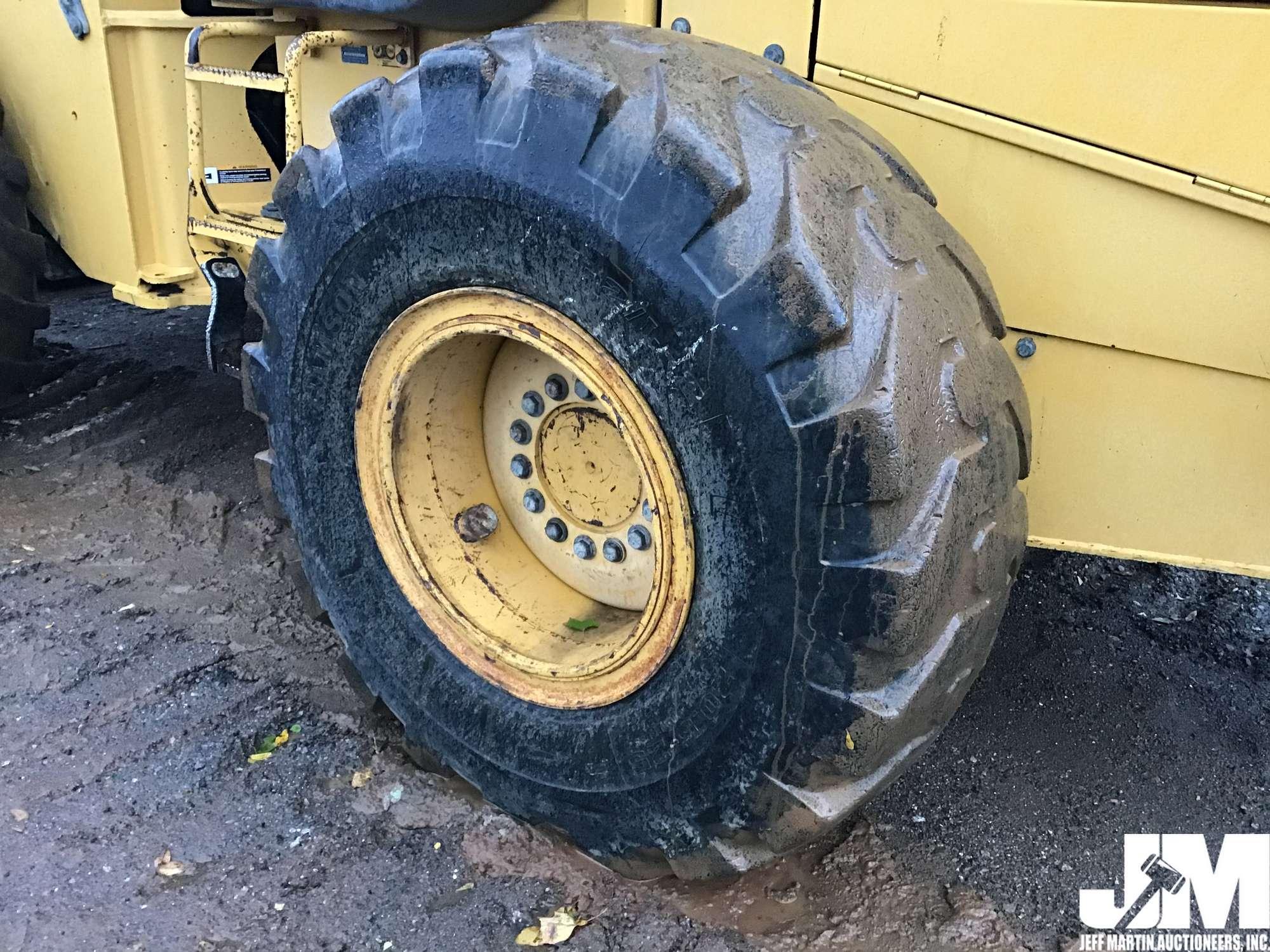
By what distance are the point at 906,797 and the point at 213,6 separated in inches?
120

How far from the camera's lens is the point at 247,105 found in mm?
3201

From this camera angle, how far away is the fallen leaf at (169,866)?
217 centimetres

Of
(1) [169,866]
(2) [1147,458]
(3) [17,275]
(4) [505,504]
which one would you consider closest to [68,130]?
(3) [17,275]

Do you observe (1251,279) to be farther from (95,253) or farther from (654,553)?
(95,253)

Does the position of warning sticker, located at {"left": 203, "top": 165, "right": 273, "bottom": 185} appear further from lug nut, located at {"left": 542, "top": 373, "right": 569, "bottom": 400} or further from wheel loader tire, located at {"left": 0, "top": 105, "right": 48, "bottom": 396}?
lug nut, located at {"left": 542, "top": 373, "right": 569, "bottom": 400}

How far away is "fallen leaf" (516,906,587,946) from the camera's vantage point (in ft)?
6.69

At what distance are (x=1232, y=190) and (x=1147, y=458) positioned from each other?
0.48 meters

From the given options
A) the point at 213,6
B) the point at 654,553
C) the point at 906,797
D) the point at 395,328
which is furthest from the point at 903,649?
the point at 213,6

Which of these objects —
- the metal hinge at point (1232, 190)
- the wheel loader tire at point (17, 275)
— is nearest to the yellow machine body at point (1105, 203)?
the metal hinge at point (1232, 190)

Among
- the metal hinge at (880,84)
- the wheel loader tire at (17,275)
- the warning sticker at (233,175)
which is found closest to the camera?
the metal hinge at (880,84)

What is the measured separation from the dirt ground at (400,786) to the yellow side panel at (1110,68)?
1426 mm

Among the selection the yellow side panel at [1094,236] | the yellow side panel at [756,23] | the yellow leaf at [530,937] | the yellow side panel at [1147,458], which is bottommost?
the yellow leaf at [530,937]

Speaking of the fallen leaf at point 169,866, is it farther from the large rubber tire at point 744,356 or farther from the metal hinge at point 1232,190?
the metal hinge at point 1232,190

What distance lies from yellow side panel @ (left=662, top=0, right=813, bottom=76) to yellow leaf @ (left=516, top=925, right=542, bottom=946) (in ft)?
5.74
